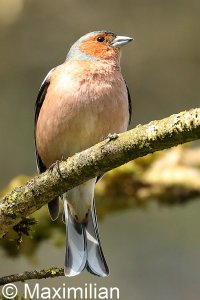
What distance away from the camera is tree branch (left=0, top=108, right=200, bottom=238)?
3619 mm

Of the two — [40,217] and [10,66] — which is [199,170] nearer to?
[40,217]

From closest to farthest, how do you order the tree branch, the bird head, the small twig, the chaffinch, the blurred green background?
the tree branch
the small twig
the chaffinch
the bird head
the blurred green background

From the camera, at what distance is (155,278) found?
776 cm

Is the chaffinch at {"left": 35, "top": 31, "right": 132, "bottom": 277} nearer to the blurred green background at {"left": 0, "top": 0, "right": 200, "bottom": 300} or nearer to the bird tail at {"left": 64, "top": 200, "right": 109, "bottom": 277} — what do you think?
the bird tail at {"left": 64, "top": 200, "right": 109, "bottom": 277}

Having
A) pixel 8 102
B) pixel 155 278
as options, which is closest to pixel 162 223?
pixel 155 278

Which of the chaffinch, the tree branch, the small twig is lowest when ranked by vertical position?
the small twig

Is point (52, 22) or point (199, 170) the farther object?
point (52, 22)

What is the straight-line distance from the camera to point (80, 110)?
211 inches

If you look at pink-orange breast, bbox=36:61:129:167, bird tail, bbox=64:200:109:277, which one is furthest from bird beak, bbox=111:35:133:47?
bird tail, bbox=64:200:109:277

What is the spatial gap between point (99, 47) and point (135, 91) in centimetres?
213

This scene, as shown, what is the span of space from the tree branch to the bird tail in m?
0.69

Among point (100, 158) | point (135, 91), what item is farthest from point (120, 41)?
point (100, 158)

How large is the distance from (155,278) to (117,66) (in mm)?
2680

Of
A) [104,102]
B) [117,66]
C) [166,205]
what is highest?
[117,66]
